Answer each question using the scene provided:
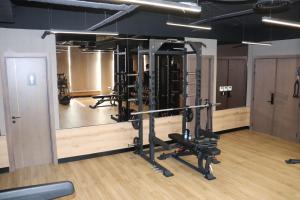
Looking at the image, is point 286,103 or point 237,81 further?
point 237,81

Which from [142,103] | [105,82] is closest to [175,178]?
[142,103]

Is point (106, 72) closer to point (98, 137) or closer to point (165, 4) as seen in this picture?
point (98, 137)

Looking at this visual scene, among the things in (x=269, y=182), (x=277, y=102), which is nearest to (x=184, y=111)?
(x=269, y=182)

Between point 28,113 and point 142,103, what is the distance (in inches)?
88.5

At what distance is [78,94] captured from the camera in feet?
24.4

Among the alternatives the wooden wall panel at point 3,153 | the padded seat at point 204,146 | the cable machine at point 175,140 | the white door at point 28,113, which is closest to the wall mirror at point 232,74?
the cable machine at point 175,140

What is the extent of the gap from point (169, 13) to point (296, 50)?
3.42 meters

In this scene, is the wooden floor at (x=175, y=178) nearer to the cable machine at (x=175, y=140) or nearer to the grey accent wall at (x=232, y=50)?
the cable machine at (x=175, y=140)

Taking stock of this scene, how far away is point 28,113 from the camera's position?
4852mm

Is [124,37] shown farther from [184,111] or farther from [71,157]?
[71,157]

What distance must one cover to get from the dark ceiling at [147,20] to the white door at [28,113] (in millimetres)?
751

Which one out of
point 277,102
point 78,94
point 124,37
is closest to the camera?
point 124,37

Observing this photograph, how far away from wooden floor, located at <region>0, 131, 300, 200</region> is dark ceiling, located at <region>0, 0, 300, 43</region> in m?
2.74

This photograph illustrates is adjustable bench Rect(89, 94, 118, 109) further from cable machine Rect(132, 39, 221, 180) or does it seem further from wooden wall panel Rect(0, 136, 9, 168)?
wooden wall panel Rect(0, 136, 9, 168)
